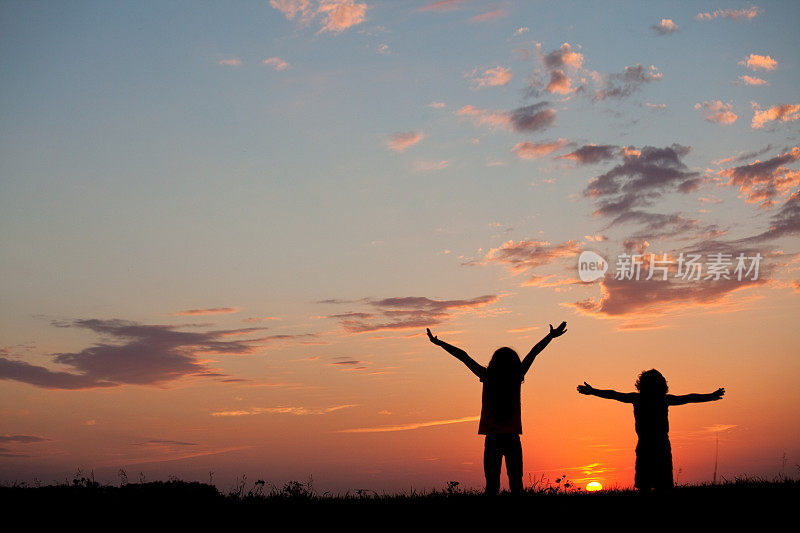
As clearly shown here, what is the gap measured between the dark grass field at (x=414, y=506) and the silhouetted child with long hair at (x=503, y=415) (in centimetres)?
41

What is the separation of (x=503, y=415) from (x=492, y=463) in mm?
802

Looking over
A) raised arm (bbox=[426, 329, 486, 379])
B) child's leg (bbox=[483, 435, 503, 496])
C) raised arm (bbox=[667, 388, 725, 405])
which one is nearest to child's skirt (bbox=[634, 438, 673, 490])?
raised arm (bbox=[667, 388, 725, 405])

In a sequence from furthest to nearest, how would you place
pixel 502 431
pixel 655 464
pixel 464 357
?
1. pixel 655 464
2. pixel 464 357
3. pixel 502 431

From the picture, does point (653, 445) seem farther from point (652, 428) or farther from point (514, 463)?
point (514, 463)

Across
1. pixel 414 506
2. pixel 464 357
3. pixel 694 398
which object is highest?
pixel 464 357

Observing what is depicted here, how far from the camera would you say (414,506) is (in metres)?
12.7

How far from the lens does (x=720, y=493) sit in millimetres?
14617

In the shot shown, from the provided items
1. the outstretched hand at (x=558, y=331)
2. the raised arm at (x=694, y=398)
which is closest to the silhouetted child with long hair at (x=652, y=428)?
the raised arm at (x=694, y=398)

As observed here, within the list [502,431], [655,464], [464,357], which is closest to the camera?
[502,431]

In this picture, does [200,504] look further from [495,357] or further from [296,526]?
[495,357]

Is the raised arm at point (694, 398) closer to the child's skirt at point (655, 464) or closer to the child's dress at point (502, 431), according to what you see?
the child's skirt at point (655, 464)

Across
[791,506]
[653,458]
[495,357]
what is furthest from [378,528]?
[791,506]

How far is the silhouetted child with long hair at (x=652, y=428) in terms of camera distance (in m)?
13.2

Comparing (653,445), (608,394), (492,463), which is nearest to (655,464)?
(653,445)
